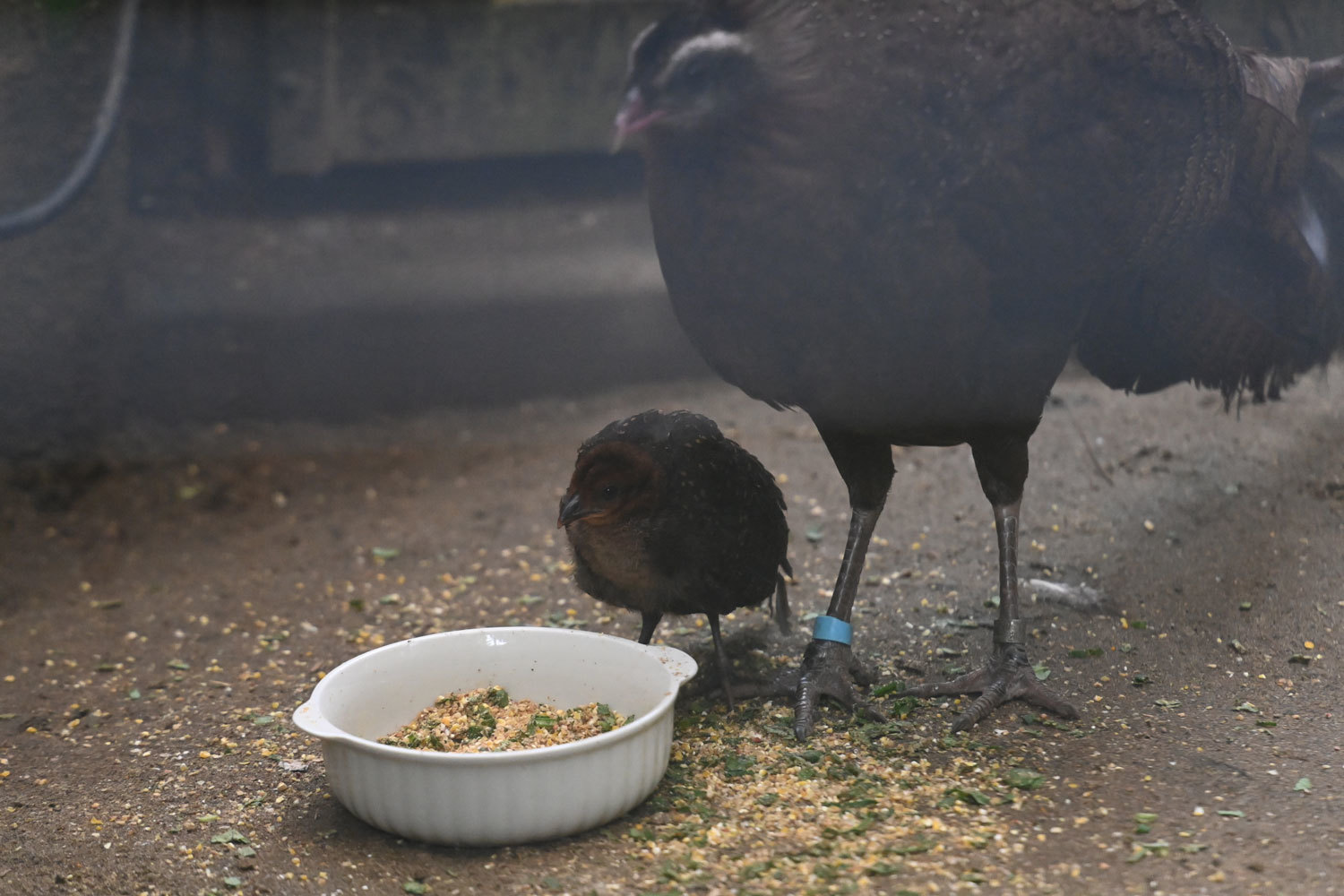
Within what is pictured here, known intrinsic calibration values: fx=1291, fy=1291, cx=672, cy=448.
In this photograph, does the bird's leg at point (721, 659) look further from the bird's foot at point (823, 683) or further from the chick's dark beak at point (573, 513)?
the chick's dark beak at point (573, 513)

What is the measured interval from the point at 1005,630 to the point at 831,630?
0.41m

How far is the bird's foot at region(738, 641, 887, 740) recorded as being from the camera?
296 cm

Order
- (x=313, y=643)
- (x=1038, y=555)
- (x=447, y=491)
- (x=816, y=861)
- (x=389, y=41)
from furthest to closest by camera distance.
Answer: (x=389, y=41) → (x=447, y=491) → (x=1038, y=555) → (x=313, y=643) → (x=816, y=861)

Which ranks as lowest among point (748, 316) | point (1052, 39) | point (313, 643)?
point (313, 643)

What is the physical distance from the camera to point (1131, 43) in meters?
2.72

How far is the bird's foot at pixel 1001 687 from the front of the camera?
2943mm

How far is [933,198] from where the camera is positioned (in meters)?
2.53

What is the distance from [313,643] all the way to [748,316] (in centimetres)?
170

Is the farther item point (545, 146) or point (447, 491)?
point (545, 146)

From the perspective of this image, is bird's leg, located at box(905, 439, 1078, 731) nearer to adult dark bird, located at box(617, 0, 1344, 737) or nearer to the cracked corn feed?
adult dark bird, located at box(617, 0, 1344, 737)

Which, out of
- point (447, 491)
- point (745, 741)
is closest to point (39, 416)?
point (447, 491)

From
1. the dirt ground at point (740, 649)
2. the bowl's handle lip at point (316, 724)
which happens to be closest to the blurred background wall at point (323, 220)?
the dirt ground at point (740, 649)

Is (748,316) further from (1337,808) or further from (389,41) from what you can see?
(389,41)

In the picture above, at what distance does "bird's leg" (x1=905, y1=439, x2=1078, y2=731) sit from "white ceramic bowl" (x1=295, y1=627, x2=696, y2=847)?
75 centimetres
